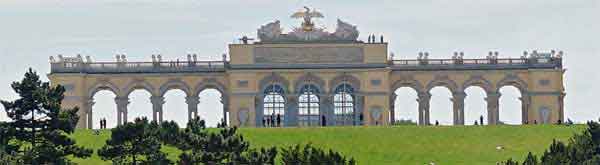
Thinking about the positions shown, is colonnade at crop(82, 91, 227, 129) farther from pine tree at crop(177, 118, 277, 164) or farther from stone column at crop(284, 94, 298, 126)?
pine tree at crop(177, 118, 277, 164)

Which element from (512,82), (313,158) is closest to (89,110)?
(512,82)

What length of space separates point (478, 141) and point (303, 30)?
24902 millimetres

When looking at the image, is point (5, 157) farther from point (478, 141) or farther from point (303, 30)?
point (303, 30)

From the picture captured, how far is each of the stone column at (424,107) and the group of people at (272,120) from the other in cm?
908

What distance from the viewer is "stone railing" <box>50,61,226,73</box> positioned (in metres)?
141

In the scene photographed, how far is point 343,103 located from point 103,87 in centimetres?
1496

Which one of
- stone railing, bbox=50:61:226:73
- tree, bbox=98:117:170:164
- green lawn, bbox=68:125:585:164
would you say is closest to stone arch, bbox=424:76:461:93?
stone railing, bbox=50:61:226:73

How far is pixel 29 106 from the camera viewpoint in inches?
3937

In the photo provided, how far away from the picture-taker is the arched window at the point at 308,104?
13925 centimetres

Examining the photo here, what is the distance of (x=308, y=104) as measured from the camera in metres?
140

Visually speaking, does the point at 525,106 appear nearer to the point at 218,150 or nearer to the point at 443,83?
the point at 443,83

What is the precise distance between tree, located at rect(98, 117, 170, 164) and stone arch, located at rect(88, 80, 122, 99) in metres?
39.3

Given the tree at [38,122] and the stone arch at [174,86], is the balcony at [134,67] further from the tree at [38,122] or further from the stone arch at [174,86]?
the tree at [38,122]

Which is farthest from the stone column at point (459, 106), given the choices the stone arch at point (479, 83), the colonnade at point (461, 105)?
the stone arch at point (479, 83)
